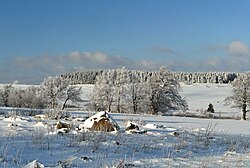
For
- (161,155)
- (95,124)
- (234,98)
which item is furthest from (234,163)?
(234,98)

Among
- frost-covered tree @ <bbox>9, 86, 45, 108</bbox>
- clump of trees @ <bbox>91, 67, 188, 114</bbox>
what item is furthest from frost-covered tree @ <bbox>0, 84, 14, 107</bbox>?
clump of trees @ <bbox>91, 67, 188, 114</bbox>

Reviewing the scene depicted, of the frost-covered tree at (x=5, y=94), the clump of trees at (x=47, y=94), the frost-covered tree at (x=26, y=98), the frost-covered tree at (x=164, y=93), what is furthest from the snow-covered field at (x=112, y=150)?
the frost-covered tree at (x=5, y=94)

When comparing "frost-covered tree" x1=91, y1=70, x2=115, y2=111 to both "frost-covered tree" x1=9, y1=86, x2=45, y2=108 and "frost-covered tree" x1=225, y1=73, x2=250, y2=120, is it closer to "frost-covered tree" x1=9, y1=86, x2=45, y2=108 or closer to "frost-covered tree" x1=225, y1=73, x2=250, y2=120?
"frost-covered tree" x1=9, y1=86, x2=45, y2=108

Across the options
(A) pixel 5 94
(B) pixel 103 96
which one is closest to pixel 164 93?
(B) pixel 103 96

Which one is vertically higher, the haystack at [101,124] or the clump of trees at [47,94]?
the clump of trees at [47,94]

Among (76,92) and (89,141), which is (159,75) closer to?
(76,92)

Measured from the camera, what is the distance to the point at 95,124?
1103 cm

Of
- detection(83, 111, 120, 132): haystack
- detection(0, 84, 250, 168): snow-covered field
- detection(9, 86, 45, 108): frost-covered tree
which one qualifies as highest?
detection(9, 86, 45, 108): frost-covered tree

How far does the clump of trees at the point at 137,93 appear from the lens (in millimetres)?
61219

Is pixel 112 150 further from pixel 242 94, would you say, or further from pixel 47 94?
pixel 47 94

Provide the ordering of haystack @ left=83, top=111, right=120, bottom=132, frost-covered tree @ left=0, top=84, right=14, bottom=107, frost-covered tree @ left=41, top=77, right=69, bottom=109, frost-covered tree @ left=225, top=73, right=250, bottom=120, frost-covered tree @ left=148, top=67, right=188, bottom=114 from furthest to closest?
frost-covered tree @ left=0, top=84, right=14, bottom=107
frost-covered tree @ left=41, top=77, right=69, bottom=109
frost-covered tree @ left=225, top=73, right=250, bottom=120
frost-covered tree @ left=148, top=67, right=188, bottom=114
haystack @ left=83, top=111, right=120, bottom=132

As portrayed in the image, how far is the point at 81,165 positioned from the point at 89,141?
2.20 meters

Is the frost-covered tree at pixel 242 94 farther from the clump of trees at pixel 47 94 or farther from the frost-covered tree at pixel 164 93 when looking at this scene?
the clump of trees at pixel 47 94

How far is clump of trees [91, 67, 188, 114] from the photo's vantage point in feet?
201
